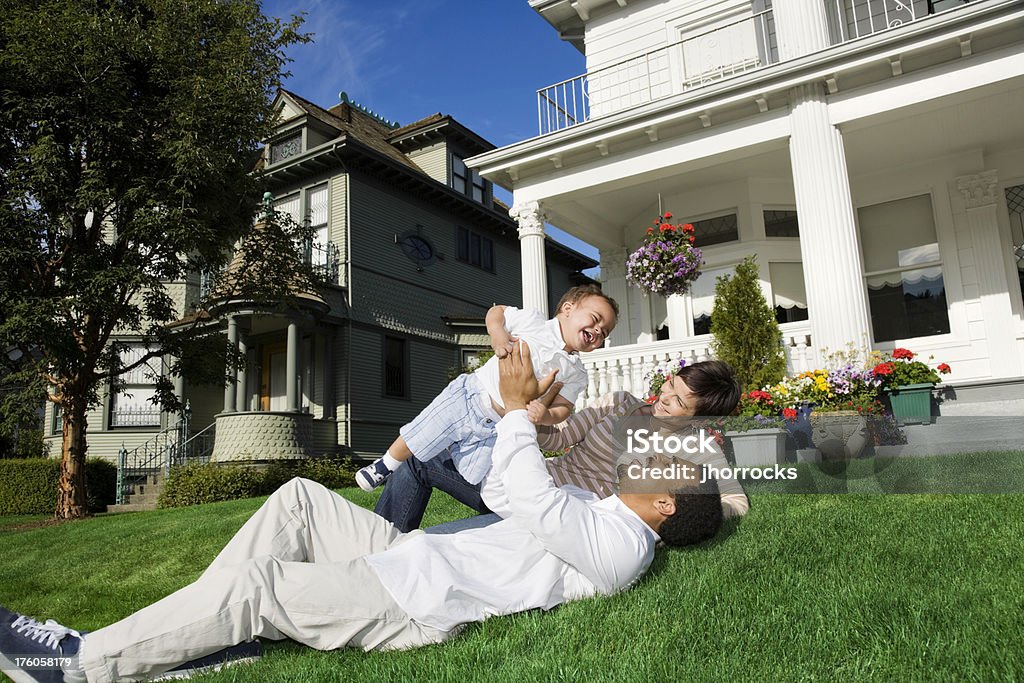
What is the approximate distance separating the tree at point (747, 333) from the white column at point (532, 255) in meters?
2.66

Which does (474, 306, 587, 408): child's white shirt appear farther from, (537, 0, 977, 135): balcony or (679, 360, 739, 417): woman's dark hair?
(537, 0, 977, 135): balcony

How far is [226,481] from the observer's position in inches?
501

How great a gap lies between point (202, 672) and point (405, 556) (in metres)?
0.75

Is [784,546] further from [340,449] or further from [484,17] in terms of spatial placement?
[340,449]

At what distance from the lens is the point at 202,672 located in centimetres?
230

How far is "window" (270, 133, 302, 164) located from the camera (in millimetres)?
18406

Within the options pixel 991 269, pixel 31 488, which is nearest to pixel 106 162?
pixel 31 488

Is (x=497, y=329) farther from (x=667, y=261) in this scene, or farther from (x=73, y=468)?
(x=73, y=468)

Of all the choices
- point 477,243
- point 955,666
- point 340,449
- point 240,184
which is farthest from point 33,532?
point 477,243

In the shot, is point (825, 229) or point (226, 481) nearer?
point (825, 229)

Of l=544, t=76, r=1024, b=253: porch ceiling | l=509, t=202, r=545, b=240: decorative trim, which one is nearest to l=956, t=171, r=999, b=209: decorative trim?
l=544, t=76, r=1024, b=253: porch ceiling

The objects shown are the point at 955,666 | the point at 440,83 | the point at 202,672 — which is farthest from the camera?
the point at 440,83

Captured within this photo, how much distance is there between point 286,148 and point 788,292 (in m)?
13.7

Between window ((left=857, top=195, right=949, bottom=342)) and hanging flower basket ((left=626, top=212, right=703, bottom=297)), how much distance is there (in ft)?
9.59
